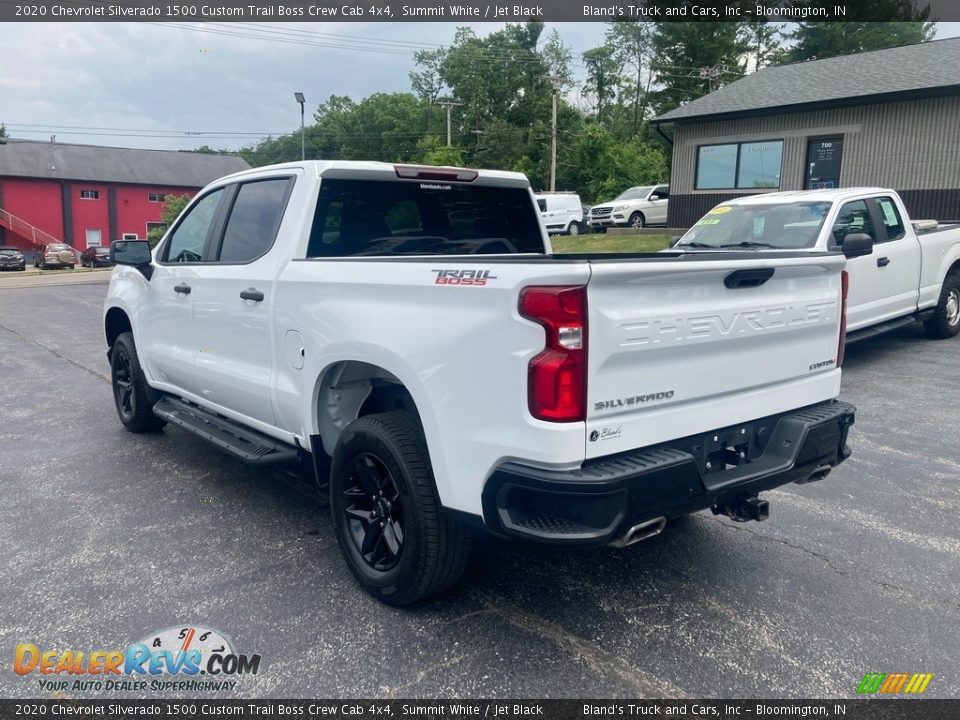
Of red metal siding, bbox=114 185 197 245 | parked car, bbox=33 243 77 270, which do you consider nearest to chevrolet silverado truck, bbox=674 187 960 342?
parked car, bbox=33 243 77 270

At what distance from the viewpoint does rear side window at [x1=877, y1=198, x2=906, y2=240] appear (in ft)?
29.1

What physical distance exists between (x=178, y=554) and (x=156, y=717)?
1356mm

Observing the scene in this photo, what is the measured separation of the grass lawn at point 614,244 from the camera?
19328 mm

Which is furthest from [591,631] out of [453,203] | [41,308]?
[41,308]

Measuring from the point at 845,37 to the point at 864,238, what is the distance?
168ft

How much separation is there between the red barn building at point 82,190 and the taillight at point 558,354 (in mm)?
52622

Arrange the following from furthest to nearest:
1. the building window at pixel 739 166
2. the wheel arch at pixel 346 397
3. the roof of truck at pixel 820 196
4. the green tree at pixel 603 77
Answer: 1. the green tree at pixel 603 77
2. the building window at pixel 739 166
3. the roof of truck at pixel 820 196
4. the wheel arch at pixel 346 397

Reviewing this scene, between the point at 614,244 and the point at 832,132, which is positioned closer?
the point at 832,132

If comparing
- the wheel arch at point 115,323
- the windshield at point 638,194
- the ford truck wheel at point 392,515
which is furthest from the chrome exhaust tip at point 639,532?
the windshield at point 638,194

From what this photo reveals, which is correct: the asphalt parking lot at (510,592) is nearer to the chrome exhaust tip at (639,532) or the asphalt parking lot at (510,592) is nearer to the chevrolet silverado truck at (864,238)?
the chrome exhaust tip at (639,532)

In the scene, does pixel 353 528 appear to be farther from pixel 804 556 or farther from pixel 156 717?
pixel 804 556

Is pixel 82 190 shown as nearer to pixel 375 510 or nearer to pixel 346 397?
pixel 346 397

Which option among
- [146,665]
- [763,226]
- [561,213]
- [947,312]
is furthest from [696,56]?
[146,665]

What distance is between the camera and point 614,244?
21266 millimetres
